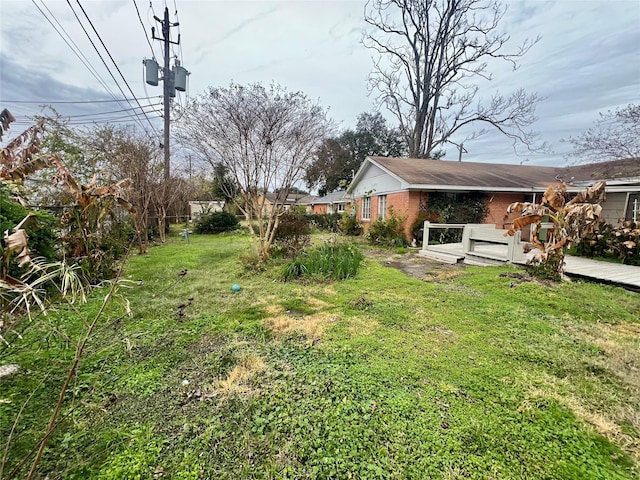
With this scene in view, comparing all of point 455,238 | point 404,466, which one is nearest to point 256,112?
point 404,466

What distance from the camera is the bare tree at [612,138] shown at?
13477mm

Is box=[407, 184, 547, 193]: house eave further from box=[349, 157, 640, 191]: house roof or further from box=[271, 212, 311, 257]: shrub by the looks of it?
box=[271, 212, 311, 257]: shrub

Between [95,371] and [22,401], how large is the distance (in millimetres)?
553

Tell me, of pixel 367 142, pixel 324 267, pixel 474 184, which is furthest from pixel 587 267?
pixel 367 142

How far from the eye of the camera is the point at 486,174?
1500 centimetres

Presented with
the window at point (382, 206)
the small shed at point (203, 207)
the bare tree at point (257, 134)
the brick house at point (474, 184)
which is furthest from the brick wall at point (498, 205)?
the small shed at point (203, 207)

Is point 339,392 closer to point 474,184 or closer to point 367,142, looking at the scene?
point 474,184

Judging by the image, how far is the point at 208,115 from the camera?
278 inches

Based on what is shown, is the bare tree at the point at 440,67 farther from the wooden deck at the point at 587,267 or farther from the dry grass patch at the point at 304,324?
the dry grass patch at the point at 304,324

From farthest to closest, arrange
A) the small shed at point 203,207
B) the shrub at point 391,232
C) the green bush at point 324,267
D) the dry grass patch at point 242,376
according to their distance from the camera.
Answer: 1. the small shed at point 203,207
2. the shrub at point 391,232
3. the green bush at point 324,267
4. the dry grass patch at point 242,376

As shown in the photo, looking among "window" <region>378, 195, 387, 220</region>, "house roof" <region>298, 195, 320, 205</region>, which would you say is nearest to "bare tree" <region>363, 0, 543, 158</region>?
"window" <region>378, 195, 387, 220</region>

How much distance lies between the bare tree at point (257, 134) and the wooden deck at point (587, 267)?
5601 millimetres

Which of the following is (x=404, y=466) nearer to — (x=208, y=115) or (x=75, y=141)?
(x=208, y=115)

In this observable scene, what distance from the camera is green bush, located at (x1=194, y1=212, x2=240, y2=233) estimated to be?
17.5 metres
